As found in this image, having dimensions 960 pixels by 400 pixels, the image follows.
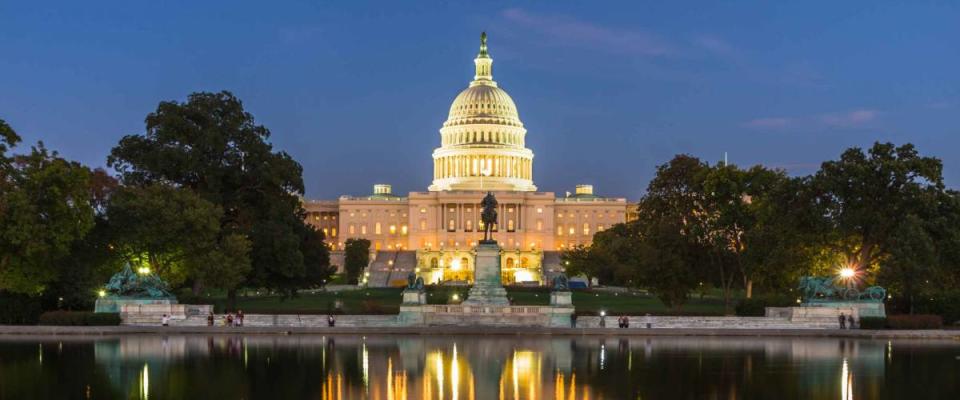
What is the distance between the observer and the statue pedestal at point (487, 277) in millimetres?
64812

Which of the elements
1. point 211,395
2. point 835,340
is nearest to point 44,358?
point 211,395

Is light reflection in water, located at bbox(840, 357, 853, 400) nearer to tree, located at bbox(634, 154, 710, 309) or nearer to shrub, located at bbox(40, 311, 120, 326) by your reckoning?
shrub, located at bbox(40, 311, 120, 326)

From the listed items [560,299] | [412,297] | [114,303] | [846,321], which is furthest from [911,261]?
[114,303]

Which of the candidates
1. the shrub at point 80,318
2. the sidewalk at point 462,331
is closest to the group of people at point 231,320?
the sidewalk at point 462,331

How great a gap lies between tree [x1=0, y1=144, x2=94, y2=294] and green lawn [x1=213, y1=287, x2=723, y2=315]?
9606 mm

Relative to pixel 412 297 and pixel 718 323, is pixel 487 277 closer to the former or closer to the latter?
pixel 412 297

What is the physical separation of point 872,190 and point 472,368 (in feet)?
113

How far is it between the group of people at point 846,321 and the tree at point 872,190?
8.82 m

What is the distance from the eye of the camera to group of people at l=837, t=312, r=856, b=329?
186 ft

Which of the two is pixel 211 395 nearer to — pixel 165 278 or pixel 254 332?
pixel 254 332

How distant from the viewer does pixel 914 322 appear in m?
56.7

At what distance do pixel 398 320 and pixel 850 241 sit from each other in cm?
2378

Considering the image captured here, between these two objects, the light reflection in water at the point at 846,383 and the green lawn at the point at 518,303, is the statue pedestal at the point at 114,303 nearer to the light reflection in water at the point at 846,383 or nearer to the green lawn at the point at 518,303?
the green lawn at the point at 518,303

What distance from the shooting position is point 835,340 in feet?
170
